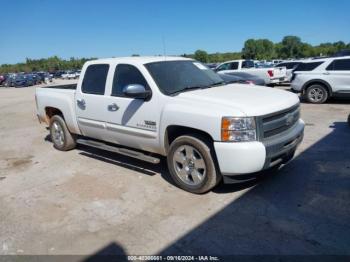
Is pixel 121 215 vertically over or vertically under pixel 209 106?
under

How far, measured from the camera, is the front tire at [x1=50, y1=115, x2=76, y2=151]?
6.99 metres

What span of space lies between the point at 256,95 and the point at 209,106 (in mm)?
841

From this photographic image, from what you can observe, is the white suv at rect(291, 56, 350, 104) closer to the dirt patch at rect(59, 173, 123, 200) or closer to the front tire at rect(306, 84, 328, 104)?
the front tire at rect(306, 84, 328, 104)

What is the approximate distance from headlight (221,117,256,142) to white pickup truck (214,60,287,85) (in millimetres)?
12626

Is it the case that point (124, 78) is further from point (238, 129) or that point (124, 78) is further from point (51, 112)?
point (51, 112)

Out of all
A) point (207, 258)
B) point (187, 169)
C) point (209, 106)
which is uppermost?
point (209, 106)

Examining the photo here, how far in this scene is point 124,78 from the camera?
545 centimetres

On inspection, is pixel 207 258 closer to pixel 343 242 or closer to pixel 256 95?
pixel 343 242

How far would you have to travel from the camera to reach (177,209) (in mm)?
4227

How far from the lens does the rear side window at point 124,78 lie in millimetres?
5186

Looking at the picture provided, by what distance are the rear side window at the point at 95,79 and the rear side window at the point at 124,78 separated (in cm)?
30

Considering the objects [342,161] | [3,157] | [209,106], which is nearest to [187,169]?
[209,106]

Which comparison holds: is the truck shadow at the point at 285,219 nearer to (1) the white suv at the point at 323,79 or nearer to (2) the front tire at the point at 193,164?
(2) the front tire at the point at 193,164

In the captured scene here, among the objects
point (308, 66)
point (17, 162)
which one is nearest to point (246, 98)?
point (17, 162)
